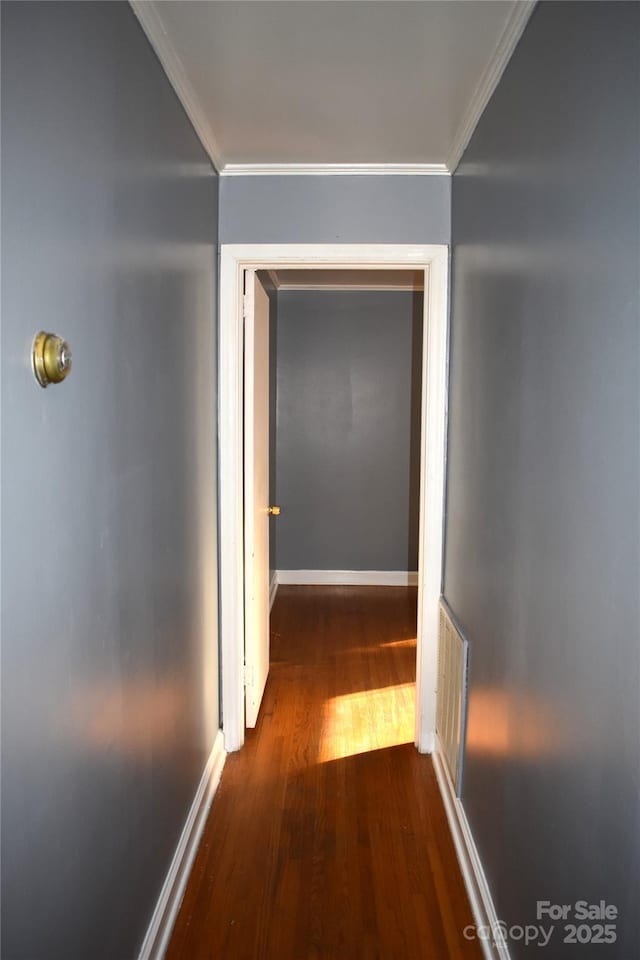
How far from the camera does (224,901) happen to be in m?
2.12

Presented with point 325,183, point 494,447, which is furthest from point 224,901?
point 325,183

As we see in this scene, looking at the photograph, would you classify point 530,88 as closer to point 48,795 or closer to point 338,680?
point 48,795

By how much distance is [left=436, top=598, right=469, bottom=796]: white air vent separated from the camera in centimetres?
237

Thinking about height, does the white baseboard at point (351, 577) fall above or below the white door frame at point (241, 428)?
below

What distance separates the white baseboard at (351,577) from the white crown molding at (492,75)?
144 inches

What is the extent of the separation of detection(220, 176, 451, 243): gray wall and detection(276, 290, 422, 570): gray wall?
2719 millimetres

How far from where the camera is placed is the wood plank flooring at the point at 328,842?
6.52 feet

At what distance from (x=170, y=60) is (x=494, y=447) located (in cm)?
142

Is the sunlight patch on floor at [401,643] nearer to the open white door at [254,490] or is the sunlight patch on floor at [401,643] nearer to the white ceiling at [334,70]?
the open white door at [254,490]

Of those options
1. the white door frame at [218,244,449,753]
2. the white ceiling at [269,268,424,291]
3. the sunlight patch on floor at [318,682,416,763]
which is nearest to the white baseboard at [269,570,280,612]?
the sunlight patch on floor at [318,682,416,763]

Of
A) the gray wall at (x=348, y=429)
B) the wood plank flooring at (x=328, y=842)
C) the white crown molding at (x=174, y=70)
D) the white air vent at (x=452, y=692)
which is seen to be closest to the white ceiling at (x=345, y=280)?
the gray wall at (x=348, y=429)

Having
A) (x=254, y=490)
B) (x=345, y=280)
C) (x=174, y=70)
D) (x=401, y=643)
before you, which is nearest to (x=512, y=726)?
(x=254, y=490)

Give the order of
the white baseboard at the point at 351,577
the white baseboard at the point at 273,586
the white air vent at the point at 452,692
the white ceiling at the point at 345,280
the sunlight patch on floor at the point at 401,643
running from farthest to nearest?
the white baseboard at the point at 351,577
the white baseboard at the point at 273,586
the white ceiling at the point at 345,280
the sunlight patch on floor at the point at 401,643
the white air vent at the point at 452,692

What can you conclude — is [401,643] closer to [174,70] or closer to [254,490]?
[254,490]
